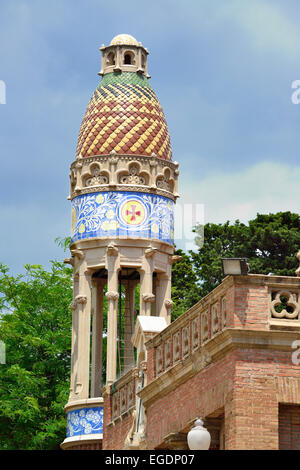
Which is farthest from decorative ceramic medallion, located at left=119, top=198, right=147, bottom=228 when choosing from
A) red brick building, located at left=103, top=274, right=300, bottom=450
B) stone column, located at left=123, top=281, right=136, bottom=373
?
red brick building, located at left=103, top=274, right=300, bottom=450

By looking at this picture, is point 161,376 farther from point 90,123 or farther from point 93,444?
point 90,123

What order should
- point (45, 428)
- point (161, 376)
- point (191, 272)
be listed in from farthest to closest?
point (191, 272) < point (45, 428) < point (161, 376)

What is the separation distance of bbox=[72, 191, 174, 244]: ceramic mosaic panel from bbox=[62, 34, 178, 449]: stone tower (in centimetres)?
3

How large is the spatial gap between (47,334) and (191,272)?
939cm

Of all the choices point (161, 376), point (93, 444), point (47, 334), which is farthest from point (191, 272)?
point (161, 376)

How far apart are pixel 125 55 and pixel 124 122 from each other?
3.46 metres

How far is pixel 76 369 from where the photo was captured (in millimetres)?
48156

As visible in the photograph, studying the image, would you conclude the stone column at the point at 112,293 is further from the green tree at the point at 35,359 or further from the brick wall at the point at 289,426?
the brick wall at the point at 289,426

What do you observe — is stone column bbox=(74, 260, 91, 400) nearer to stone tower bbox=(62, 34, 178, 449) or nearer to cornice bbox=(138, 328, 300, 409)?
stone tower bbox=(62, 34, 178, 449)

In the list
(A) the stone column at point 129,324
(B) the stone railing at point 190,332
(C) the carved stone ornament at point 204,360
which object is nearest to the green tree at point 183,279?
(A) the stone column at point 129,324
